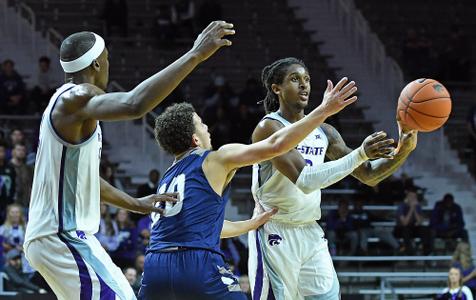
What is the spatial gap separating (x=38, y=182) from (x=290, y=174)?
1.90 metres

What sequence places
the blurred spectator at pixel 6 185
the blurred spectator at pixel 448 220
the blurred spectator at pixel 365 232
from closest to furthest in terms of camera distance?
the blurred spectator at pixel 6 185
the blurred spectator at pixel 365 232
the blurred spectator at pixel 448 220

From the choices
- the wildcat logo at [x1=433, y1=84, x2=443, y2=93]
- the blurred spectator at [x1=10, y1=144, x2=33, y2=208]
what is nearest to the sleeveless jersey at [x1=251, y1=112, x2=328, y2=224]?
the wildcat logo at [x1=433, y1=84, x2=443, y2=93]

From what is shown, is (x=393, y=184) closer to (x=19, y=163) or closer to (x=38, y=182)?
(x=19, y=163)

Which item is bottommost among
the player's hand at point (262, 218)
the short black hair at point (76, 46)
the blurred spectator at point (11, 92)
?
the player's hand at point (262, 218)

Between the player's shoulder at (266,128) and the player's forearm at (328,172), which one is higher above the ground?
the player's shoulder at (266,128)

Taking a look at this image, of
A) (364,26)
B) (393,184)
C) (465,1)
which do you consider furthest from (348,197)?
(465,1)

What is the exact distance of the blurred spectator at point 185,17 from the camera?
2091 centimetres

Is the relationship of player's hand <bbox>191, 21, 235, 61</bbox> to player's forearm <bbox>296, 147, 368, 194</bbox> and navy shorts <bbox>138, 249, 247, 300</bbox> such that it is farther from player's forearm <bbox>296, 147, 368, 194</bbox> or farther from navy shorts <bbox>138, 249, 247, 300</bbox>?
player's forearm <bbox>296, 147, 368, 194</bbox>

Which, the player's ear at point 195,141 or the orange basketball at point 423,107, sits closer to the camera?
the player's ear at point 195,141

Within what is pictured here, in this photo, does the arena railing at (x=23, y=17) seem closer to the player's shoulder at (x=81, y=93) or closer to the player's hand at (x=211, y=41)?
the player's shoulder at (x=81, y=93)

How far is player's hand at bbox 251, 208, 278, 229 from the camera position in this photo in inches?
289

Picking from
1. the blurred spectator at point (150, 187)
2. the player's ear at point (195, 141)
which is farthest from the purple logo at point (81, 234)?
the blurred spectator at point (150, 187)

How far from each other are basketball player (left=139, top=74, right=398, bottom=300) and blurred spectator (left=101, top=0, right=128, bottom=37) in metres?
14.4

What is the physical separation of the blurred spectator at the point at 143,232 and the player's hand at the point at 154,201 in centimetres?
744
